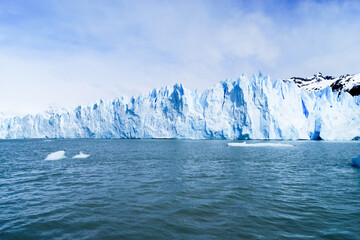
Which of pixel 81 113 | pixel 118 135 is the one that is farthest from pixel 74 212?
pixel 81 113

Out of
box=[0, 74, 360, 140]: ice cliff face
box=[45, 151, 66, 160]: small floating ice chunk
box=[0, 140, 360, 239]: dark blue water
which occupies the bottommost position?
box=[0, 140, 360, 239]: dark blue water

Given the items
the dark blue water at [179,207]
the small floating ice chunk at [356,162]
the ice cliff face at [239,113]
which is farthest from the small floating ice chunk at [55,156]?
the ice cliff face at [239,113]

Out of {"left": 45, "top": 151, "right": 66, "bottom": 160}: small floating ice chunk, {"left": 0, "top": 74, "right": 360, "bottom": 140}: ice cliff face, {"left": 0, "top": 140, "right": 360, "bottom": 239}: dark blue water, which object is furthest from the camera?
{"left": 0, "top": 74, "right": 360, "bottom": 140}: ice cliff face

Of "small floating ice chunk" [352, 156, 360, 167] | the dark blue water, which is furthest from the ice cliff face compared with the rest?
the dark blue water

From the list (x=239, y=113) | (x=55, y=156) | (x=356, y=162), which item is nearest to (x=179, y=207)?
(x=356, y=162)

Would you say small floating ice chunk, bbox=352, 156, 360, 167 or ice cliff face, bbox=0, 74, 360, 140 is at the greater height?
ice cliff face, bbox=0, 74, 360, 140

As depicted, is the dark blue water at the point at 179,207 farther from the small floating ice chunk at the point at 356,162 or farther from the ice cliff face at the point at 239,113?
the ice cliff face at the point at 239,113

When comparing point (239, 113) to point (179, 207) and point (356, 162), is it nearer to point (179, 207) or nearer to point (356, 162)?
point (356, 162)

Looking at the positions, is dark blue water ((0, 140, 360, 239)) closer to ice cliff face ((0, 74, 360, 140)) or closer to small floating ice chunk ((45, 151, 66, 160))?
small floating ice chunk ((45, 151, 66, 160))
